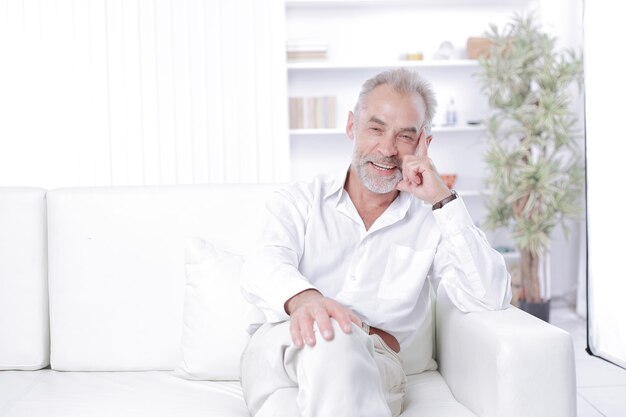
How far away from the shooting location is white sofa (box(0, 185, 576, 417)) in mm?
1962

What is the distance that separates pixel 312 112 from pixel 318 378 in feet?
12.6

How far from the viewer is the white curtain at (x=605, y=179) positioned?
3.56 m

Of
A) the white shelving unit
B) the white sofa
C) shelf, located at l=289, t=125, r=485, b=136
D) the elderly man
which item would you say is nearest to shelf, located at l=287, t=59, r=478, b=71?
the white shelving unit

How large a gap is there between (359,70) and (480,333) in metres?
3.86

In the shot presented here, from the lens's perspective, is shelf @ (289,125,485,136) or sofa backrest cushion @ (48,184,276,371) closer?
sofa backrest cushion @ (48,184,276,371)

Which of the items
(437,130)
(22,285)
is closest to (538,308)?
(437,130)

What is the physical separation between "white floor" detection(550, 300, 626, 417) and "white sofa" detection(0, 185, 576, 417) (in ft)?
3.79

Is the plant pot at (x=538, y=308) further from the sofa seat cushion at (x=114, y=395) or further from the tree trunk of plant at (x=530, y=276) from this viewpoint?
the sofa seat cushion at (x=114, y=395)

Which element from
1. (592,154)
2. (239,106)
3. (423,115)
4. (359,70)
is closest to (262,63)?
(239,106)

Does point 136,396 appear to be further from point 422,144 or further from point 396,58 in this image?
point 396,58

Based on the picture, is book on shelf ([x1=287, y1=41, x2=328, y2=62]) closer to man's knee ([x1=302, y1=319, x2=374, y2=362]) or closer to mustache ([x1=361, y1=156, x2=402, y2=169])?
mustache ([x1=361, y1=156, x2=402, y2=169])

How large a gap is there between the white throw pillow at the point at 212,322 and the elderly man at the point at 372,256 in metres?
0.09

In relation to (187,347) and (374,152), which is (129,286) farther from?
(374,152)

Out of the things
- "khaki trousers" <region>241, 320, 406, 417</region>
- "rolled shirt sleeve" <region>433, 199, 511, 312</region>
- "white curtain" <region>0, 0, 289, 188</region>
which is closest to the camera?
"khaki trousers" <region>241, 320, 406, 417</region>
